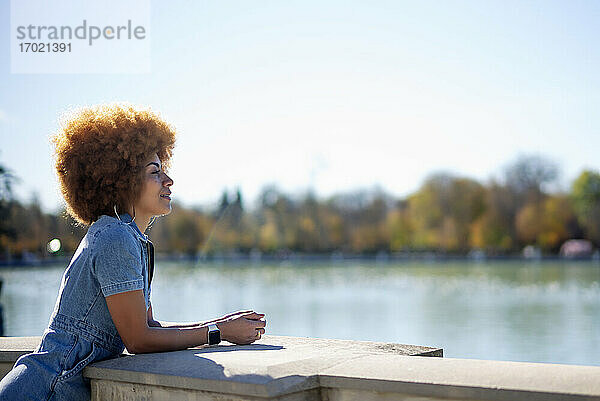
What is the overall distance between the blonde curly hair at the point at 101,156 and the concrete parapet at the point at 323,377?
45 cm

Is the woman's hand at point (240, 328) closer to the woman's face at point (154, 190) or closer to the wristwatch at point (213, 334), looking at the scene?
the wristwatch at point (213, 334)

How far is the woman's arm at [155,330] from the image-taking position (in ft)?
7.00

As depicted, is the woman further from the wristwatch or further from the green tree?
the green tree

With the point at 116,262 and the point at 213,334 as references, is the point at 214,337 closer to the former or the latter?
the point at 213,334

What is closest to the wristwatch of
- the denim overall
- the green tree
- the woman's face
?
the denim overall

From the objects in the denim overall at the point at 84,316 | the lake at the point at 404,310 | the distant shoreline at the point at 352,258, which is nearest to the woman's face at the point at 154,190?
the denim overall at the point at 84,316

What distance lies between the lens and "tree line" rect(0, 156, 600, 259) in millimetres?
60531

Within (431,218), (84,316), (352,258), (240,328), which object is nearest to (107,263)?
(84,316)

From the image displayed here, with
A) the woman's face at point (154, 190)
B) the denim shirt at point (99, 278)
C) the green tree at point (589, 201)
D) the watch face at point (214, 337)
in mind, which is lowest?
the watch face at point (214, 337)

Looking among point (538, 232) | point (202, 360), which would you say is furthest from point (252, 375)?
point (538, 232)

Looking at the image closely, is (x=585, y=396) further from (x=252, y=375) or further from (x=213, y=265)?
(x=213, y=265)

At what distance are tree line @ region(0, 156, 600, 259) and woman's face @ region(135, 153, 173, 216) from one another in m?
47.5

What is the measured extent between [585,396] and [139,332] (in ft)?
3.73

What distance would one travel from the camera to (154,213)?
7.88 feet
